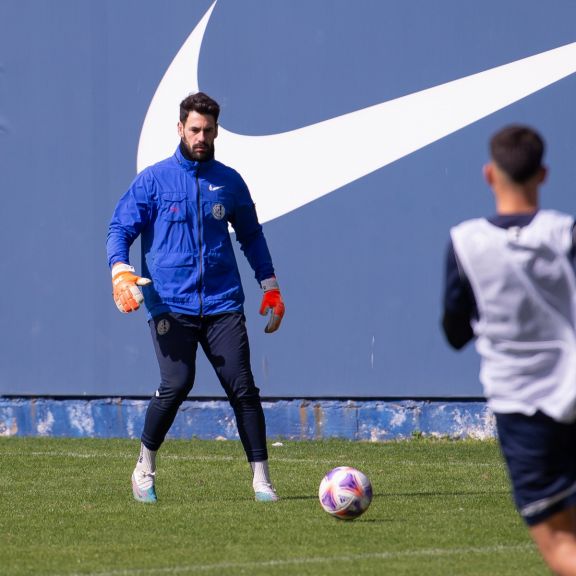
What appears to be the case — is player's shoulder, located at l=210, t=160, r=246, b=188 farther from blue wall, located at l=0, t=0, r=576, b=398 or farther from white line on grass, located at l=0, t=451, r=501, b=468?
blue wall, located at l=0, t=0, r=576, b=398

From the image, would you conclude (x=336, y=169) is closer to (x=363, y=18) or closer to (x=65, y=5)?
(x=363, y=18)

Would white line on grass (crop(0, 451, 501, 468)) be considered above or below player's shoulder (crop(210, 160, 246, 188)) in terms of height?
below

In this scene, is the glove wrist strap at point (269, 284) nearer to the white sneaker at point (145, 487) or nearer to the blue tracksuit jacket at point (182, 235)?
the blue tracksuit jacket at point (182, 235)

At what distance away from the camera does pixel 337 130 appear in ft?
37.9

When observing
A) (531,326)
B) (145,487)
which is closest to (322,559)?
(531,326)

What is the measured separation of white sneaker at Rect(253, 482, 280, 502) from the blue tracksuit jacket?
102cm

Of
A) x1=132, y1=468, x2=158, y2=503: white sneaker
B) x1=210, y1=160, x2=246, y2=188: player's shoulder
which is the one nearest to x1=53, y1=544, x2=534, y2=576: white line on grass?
x1=132, y1=468, x2=158, y2=503: white sneaker

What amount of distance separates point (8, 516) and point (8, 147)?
19.8ft

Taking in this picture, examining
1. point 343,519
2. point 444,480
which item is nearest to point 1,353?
point 444,480

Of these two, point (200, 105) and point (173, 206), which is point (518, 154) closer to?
point (200, 105)

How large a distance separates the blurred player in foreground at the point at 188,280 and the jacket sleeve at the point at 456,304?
3.55 meters

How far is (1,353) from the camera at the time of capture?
42.4ft

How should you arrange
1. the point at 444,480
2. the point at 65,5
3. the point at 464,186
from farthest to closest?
the point at 65,5 → the point at 464,186 → the point at 444,480

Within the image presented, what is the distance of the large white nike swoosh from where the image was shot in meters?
10.9
